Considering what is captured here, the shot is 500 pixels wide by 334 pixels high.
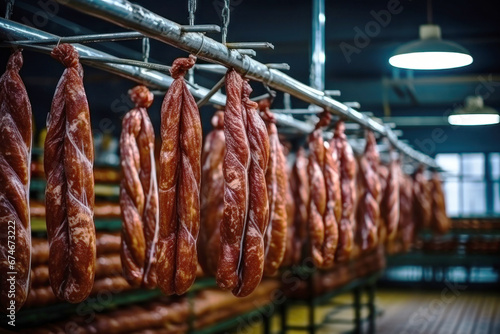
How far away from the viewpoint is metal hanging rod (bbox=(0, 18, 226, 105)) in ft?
7.24

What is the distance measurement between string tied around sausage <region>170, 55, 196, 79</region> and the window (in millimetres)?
16412

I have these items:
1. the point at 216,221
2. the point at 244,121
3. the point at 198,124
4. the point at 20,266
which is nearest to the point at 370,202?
the point at 216,221

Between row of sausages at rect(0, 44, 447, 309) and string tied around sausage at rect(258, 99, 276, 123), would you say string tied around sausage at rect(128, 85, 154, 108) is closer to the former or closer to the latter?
row of sausages at rect(0, 44, 447, 309)

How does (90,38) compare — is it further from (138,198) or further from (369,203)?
(369,203)

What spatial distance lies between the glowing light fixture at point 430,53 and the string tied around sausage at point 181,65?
2.56 meters

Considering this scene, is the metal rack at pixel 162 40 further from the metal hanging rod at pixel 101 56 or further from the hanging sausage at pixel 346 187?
the hanging sausage at pixel 346 187

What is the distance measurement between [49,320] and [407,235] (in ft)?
14.4

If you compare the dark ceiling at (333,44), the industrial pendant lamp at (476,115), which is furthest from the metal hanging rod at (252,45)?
the industrial pendant lamp at (476,115)

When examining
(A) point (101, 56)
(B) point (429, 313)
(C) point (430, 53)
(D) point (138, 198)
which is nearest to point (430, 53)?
(C) point (430, 53)

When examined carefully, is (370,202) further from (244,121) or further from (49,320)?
(49,320)

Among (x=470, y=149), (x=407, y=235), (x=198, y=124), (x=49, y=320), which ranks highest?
(x=470, y=149)

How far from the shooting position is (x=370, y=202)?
16.5 ft

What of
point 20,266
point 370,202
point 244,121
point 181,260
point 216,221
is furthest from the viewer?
point 370,202

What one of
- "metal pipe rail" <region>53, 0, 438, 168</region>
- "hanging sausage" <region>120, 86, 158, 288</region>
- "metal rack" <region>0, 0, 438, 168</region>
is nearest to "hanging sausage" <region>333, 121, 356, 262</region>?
"metal rack" <region>0, 0, 438, 168</region>
